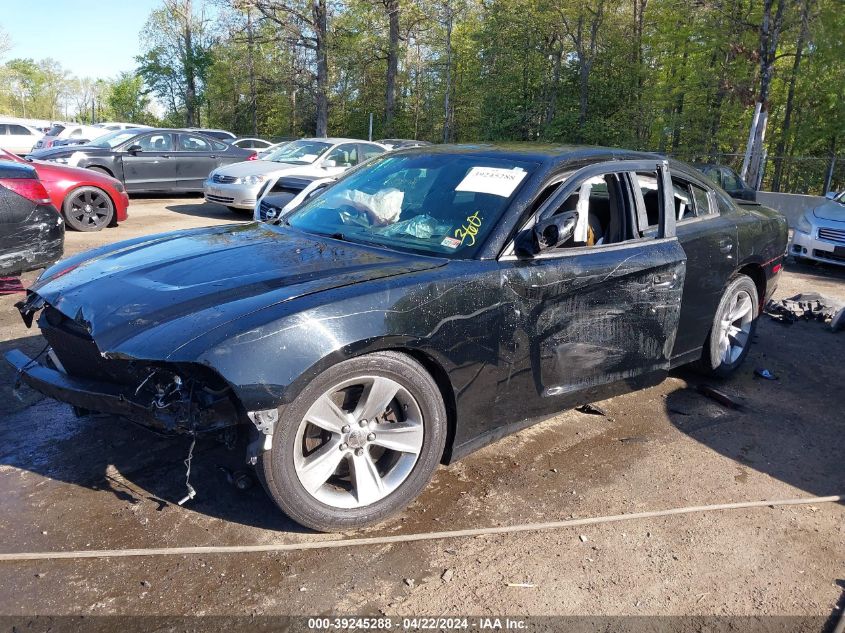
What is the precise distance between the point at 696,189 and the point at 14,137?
31563 mm

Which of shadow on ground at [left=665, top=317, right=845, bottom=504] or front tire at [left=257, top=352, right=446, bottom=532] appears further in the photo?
shadow on ground at [left=665, top=317, right=845, bottom=504]

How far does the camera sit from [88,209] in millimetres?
10273

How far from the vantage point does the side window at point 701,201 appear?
15.1ft

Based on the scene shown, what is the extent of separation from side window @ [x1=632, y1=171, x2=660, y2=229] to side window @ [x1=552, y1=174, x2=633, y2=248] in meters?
0.14

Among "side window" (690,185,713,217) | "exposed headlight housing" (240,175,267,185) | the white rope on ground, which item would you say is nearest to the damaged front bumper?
the white rope on ground

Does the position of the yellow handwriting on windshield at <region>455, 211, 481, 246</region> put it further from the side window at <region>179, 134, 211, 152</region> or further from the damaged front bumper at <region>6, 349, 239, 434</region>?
the side window at <region>179, 134, 211, 152</region>

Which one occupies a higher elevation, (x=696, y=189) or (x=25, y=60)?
(x=25, y=60)

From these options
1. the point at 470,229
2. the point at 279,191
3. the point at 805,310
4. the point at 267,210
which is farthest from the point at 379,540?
the point at 279,191

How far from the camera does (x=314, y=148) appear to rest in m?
13.3

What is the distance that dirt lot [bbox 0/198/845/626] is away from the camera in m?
2.54

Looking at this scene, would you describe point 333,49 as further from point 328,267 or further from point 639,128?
point 328,267

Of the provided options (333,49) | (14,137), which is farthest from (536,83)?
(14,137)

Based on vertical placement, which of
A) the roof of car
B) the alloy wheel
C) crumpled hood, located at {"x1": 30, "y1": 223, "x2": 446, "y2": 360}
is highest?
the roof of car

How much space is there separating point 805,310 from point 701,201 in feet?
11.0
